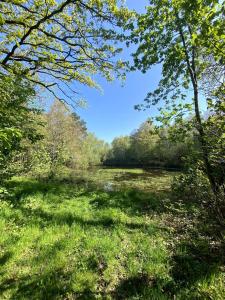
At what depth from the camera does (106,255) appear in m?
4.15

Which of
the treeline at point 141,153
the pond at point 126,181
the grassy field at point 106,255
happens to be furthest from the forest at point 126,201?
the treeline at point 141,153

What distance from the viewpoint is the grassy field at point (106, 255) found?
3.22 metres

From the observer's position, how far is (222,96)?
12.8 ft

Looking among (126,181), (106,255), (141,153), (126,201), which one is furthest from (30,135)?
(141,153)

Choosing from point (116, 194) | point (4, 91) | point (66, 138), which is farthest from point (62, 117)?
point (4, 91)

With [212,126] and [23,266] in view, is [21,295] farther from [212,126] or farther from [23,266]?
[212,126]

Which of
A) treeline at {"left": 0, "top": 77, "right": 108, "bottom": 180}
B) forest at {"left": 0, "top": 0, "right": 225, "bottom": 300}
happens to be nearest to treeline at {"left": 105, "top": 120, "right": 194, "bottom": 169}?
treeline at {"left": 0, "top": 77, "right": 108, "bottom": 180}

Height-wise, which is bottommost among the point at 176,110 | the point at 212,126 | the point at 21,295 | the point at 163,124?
the point at 21,295

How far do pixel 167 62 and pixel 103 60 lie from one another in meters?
3.77

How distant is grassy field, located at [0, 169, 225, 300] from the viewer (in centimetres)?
322

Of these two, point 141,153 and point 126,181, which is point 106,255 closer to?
point 126,181

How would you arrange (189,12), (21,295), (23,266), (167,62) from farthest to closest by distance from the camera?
1. (167,62)
2. (23,266)
3. (189,12)
4. (21,295)

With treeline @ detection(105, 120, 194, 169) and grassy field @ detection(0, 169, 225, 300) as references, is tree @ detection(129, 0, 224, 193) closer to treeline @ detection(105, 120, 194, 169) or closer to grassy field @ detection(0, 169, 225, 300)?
grassy field @ detection(0, 169, 225, 300)

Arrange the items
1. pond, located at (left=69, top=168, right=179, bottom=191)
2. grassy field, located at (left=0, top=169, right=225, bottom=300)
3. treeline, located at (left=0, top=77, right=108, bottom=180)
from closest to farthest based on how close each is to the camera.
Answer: grassy field, located at (left=0, top=169, right=225, bottom=300) < treeline, located at (left=0, top=77, right=108, bottom=180) < pond, located at (left=69, top=168, right=179, bottom=191)
